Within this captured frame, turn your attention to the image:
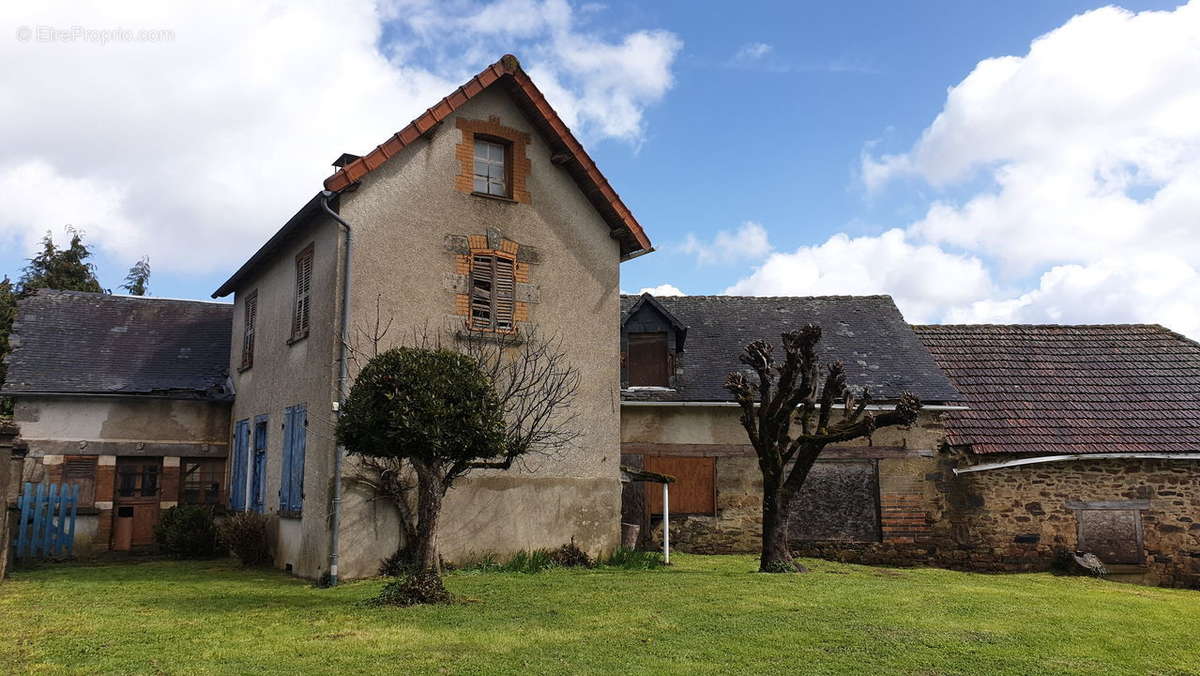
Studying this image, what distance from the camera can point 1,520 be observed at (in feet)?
38.9

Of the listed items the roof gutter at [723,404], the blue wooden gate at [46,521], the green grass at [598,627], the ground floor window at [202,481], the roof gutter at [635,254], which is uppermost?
the roof gutter at [635,254]

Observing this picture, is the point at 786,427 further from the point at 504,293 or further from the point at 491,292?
the point at 491,292

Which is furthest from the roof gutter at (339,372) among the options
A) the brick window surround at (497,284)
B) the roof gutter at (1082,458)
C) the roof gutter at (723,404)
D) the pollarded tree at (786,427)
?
the roof gutter at (1082,458)

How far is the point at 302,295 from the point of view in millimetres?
Answer: 14570

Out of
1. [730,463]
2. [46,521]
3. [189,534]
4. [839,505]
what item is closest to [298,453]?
[189,534]

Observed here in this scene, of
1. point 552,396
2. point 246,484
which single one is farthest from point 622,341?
point 246,484

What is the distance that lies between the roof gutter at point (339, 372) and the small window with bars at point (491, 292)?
1.98 m

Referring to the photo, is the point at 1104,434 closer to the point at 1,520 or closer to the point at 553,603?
the point at 553,603

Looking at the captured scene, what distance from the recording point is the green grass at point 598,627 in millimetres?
7531

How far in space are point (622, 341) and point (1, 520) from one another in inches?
412

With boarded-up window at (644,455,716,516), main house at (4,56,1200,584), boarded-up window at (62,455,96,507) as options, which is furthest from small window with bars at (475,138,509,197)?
boarded-up window at (62,455,96,507)

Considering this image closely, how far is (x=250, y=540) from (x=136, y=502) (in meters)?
4.30

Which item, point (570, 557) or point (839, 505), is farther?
point (839, 505)

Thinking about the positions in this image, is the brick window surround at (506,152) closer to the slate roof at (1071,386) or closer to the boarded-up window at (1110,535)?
the slate roof at (1071,386)
